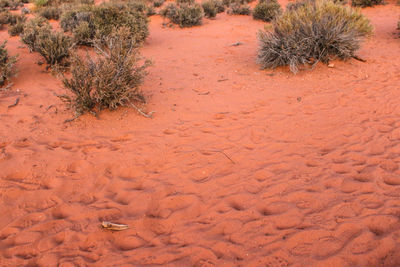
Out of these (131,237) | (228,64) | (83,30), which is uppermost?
(83,30)

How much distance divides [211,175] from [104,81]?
2.34 metres

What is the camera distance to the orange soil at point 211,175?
2.24 metres

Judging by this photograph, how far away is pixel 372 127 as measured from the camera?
3984mm

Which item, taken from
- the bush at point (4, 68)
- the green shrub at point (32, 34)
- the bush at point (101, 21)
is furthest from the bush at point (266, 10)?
the bush at point (4, 68)

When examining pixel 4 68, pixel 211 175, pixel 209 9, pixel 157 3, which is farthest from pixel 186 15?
pixel 211 175

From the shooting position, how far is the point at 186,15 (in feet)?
36.3

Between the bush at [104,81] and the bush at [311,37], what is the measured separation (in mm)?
3191

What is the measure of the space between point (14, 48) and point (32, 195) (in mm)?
5940

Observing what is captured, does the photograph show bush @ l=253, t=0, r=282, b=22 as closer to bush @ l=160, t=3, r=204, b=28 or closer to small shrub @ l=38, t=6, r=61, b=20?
bush @ l=160, t=3, r=204, b=28

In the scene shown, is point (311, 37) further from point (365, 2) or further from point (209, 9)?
point (365, 2)

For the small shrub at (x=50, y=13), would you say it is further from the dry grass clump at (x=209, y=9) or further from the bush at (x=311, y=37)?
the bush at (x=311, y=37)

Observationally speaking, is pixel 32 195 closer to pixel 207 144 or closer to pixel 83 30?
pixel 207 144

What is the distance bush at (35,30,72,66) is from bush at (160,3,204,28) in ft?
18.8

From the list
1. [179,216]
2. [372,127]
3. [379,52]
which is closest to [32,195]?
[179,216]
